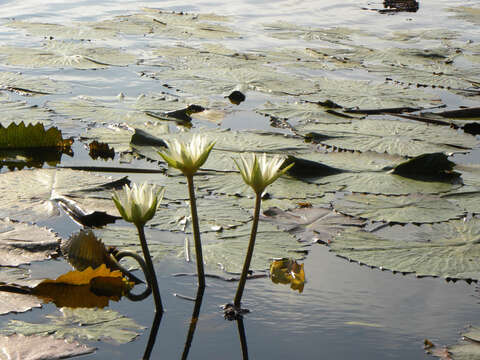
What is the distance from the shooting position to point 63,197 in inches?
72.3

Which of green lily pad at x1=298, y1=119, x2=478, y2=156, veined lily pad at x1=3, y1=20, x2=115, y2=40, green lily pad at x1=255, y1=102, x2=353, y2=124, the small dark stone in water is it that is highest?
veined lily pad at x1=3, y1=20, x2=115, y2=40

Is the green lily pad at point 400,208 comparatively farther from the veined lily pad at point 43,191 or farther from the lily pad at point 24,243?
the lily pad at point 24,243

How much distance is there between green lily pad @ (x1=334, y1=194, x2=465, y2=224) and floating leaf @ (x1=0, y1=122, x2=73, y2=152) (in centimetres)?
104

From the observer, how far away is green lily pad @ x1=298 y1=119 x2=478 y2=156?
2.41m

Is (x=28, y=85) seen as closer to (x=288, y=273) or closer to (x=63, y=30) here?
(x=63, y=30)

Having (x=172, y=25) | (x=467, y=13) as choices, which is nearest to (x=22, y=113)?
(x=172, y=25)

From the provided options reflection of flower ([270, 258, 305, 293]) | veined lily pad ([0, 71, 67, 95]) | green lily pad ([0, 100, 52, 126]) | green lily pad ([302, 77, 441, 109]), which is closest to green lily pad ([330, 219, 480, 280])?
reflection of flower ([270, 258, 305, 293])

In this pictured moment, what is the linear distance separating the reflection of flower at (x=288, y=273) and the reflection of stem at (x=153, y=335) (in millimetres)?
302

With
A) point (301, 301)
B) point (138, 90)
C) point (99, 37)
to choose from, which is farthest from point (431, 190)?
point (99, 37)

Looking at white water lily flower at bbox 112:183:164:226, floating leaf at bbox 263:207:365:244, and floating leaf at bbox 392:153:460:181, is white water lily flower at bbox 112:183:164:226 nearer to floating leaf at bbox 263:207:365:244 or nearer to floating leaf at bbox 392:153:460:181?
Answer: floating leaf at bbox 263:207:365:244

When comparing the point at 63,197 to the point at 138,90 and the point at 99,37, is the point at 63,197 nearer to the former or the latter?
the point at 138,90

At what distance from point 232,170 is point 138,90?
1.20 meters

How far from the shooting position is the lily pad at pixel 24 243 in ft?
4.80

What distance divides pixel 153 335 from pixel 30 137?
4.29ft
